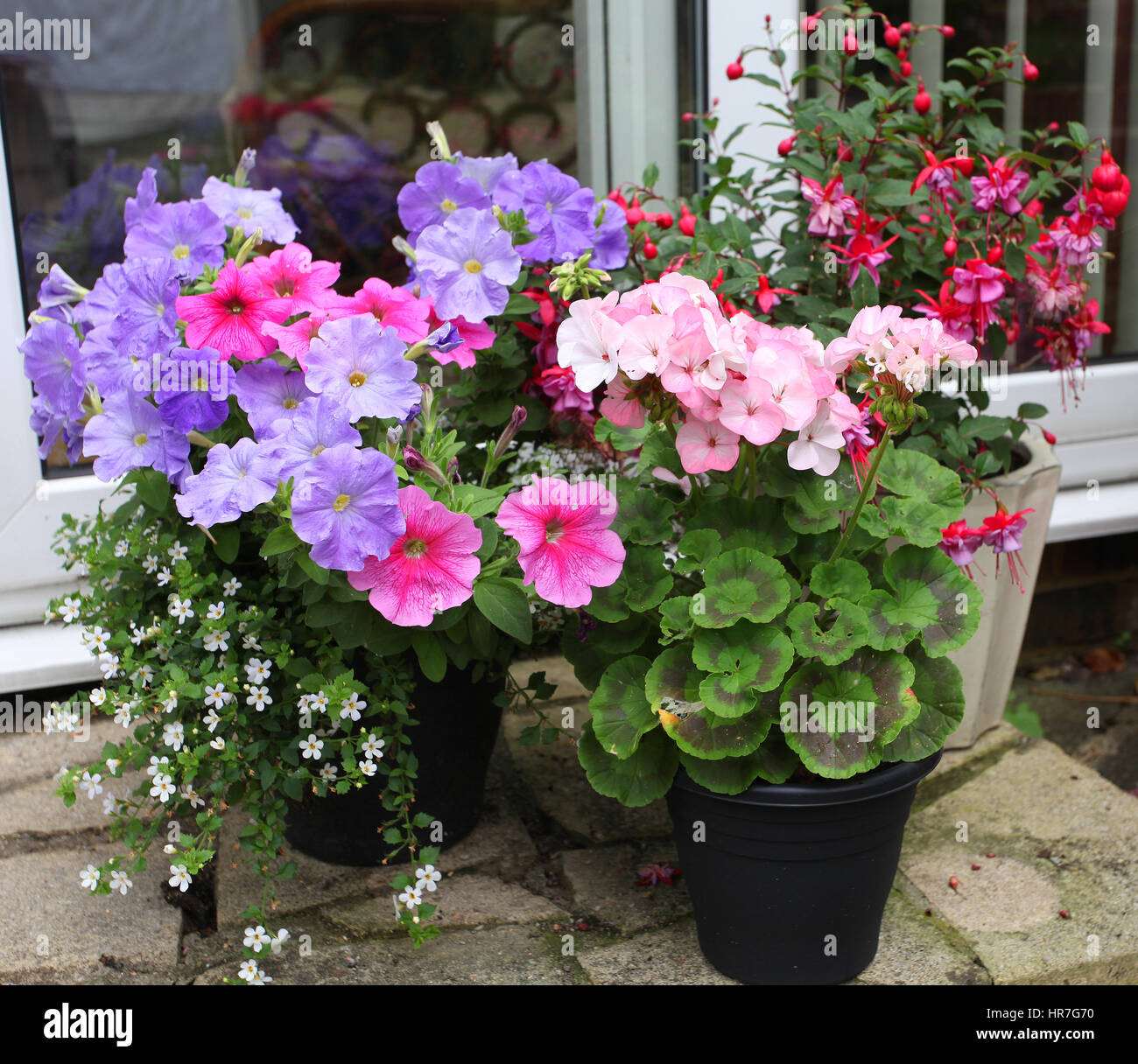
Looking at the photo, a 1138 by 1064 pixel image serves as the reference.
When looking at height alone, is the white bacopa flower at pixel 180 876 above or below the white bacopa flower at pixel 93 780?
below

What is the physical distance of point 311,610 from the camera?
137 cm

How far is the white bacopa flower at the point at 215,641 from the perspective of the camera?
4.62 ft

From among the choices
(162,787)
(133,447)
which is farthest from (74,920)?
(133,447)

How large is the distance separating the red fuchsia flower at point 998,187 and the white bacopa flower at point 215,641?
122 centimetres

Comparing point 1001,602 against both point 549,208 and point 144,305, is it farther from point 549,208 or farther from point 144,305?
point 144,305

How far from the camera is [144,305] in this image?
58.3 inches

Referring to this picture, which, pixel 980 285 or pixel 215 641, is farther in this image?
pixel 980 285

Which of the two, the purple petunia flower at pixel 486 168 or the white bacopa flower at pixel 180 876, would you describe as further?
the purple petunia flower at pixel 486 168

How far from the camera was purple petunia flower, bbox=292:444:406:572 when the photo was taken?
1213 millimetres

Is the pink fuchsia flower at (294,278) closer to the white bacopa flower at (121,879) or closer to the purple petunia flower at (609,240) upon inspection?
the purple petunia flower at (609,240)

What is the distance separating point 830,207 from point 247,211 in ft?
2.78

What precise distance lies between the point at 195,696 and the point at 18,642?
0.97 m

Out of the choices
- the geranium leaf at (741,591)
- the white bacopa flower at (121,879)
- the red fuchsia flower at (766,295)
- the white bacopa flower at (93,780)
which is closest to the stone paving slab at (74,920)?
the white bacopa flower at (121,879)
